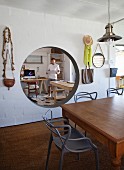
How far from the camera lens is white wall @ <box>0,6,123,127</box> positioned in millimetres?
2982

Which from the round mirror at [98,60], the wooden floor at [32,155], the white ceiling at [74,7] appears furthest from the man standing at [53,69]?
the wooden floor at [32,155]

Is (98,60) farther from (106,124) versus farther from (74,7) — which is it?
(106,124)

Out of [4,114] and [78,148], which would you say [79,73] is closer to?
[4,114]

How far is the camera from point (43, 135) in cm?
274

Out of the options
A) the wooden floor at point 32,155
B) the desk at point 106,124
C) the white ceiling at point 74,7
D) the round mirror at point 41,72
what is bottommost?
the wooden floor at point 32,155

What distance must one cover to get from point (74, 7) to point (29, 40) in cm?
110

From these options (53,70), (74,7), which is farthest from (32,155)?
(53,70)

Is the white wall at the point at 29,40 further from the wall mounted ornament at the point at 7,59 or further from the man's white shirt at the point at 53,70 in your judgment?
the man's white shirt at the point at 53,70

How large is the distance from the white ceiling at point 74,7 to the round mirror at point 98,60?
938 mm

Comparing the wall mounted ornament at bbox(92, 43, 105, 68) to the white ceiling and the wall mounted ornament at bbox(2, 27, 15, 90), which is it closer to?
the white ceiling

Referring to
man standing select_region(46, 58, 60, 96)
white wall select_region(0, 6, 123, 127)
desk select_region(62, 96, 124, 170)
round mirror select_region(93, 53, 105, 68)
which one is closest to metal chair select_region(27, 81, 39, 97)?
man standing select_region(46, 58, 60, 96)

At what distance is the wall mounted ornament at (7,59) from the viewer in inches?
114

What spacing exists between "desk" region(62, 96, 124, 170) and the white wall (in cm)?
139

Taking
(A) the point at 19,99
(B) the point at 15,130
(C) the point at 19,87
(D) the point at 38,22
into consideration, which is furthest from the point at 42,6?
(B) the point at 15,130
